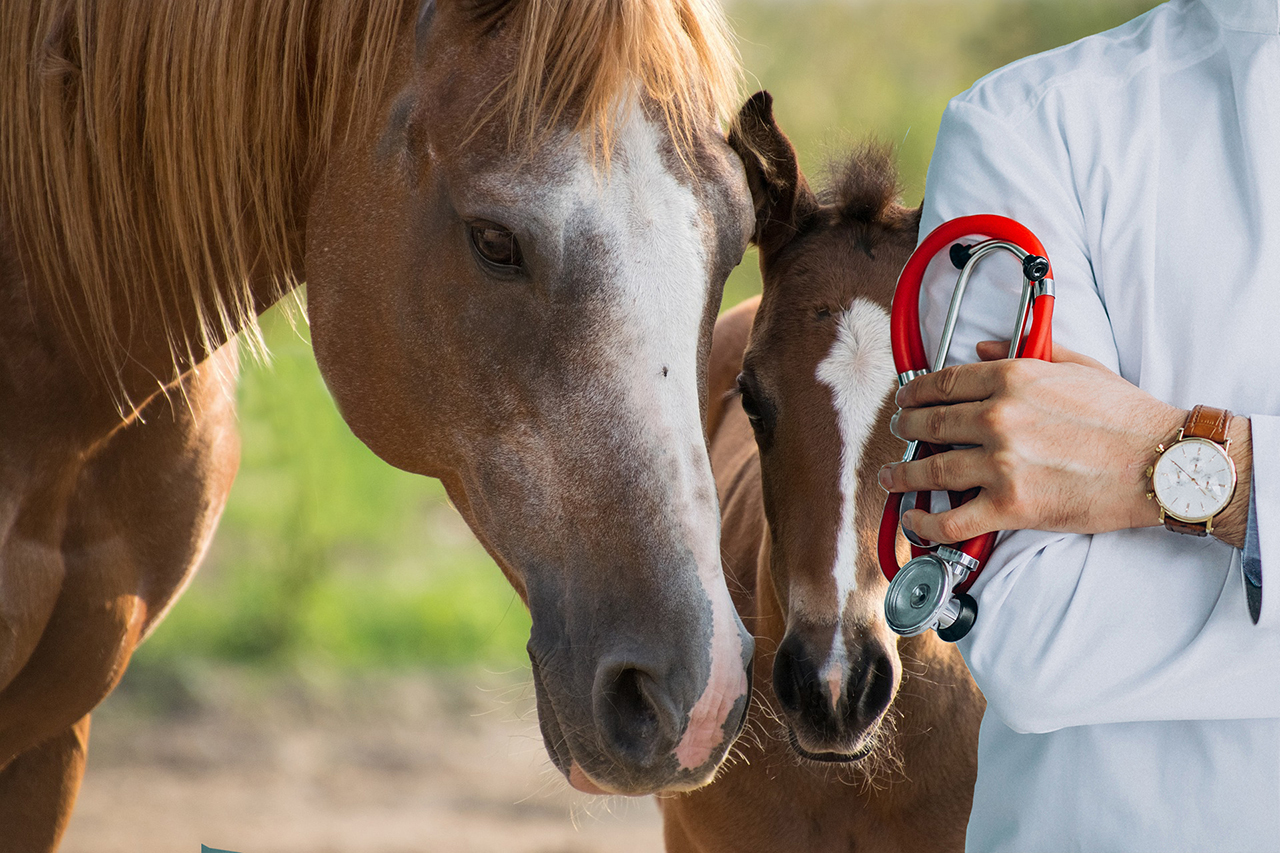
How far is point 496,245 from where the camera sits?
1309mm

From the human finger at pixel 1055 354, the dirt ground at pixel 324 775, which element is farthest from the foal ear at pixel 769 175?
the dirt ground at pixel 324 775

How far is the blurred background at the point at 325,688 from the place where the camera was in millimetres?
3912

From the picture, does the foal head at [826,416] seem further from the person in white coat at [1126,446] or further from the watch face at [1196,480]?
the watch face at [1196,480]

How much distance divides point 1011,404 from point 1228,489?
0.62 ft

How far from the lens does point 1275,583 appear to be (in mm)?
892

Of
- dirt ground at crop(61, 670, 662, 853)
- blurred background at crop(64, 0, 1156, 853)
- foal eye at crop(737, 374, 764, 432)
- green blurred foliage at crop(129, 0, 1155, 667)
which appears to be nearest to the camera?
foal eye at crop(737, 374, 764, 432)

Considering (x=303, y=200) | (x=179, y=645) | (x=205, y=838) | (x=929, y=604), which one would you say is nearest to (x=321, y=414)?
(x=179, y=645)

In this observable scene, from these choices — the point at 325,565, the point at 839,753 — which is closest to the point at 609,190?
the point at 839,753

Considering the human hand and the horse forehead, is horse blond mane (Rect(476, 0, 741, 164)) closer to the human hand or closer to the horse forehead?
the horse forehead

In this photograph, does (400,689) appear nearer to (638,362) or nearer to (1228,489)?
(638,362)

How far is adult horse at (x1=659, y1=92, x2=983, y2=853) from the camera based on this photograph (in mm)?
1571

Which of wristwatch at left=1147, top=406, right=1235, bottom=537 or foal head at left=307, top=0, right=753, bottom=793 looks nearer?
wristwatch at left=1147, top=406, right=1235, bottom=537

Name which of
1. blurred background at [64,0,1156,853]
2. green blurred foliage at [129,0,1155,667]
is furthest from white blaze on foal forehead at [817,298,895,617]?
green blurred foliage at [129,0,1155,667]

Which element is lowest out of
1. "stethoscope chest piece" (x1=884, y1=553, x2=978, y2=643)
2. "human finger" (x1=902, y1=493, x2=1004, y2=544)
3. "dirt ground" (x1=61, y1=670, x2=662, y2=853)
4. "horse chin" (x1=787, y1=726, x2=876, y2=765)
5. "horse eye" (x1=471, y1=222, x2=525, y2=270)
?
"dirt ground" (x1=61, y1=670, x2=662, y2=853)
